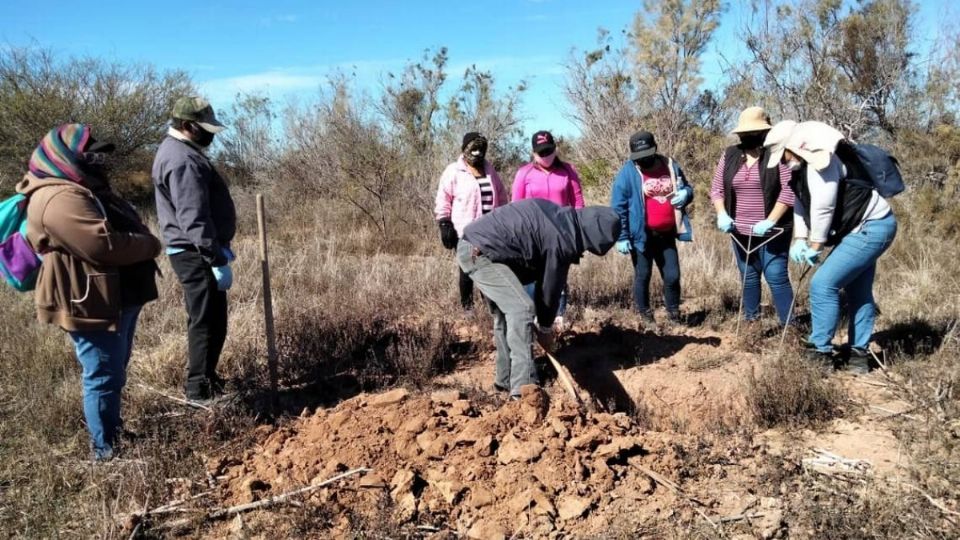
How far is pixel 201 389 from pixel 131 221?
47.0 inches

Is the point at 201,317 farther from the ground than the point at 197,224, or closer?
closer

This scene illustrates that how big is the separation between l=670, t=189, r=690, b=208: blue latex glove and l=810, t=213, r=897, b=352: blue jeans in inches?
47.7

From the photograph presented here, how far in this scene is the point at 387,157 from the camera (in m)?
12.3

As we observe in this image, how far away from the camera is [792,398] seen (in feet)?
12.0

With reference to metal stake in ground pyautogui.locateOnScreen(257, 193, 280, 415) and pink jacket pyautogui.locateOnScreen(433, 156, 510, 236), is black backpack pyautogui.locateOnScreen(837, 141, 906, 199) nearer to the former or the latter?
pink jacket pyautogui.locateOnScreen(433, 156, 510, 236)

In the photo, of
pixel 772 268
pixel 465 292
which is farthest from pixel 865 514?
pixel 465 292

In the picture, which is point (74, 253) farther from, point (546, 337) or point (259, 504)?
point (546, 337)

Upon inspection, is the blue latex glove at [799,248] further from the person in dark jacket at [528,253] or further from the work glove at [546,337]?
the work glove at [546,337]

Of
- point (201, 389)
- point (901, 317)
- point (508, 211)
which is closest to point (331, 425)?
point (201, 389)

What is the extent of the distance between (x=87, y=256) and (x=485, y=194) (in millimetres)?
3003

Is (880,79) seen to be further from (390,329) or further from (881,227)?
(390,329)

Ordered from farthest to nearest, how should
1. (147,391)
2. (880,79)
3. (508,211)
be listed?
(880,79)
(147,391)
(508,211)

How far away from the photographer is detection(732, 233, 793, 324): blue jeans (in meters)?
4.70

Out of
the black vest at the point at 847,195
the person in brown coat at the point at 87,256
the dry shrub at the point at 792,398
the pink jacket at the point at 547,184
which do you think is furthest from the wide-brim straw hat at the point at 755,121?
the person in brown coat at the point at 87,256
